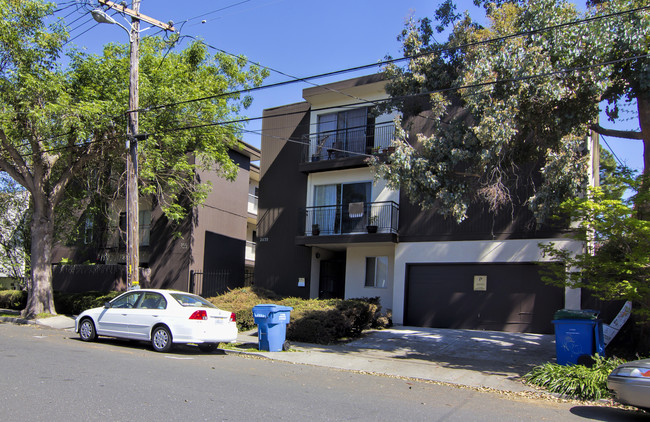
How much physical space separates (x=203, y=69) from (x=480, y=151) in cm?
1452

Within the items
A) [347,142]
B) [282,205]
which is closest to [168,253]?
[282,205]

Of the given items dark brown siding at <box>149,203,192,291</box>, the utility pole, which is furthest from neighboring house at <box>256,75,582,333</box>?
the utility pole

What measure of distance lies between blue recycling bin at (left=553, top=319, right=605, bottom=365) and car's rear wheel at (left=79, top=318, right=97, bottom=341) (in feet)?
34.5

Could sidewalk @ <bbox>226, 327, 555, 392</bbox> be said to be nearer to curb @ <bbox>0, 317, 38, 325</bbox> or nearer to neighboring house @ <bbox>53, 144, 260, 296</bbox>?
neighboring house @ <bbox>53, 144, 260, 296</bbox>

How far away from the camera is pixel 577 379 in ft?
29.1

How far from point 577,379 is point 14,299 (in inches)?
924

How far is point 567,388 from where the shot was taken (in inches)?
345

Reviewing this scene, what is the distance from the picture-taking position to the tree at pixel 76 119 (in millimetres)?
15781

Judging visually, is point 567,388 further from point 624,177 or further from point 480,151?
point 480,151

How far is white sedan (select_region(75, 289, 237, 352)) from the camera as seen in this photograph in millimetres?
11219

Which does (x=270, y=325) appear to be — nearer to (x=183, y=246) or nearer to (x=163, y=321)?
(x=163, y=321)

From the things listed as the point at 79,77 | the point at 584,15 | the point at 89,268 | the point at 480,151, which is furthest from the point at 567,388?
the point at 89,268

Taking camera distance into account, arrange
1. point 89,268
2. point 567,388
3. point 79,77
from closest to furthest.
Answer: point 567,388
point 79,77
point 89,268

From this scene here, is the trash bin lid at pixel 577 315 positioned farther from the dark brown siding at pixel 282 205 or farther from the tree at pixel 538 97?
the dark brown siding at pixel 282 205
